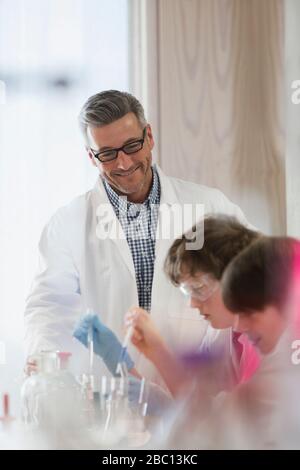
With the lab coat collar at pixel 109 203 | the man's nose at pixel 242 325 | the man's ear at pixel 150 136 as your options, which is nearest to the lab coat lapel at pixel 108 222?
the lab coat collar at pixel 109 203

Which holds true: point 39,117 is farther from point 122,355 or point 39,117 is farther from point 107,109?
point 122,355

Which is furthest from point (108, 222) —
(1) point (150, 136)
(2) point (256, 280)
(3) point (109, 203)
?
(2) point (256, 280)

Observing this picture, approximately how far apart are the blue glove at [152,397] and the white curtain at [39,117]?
22 centimetres

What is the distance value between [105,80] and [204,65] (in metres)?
0.16

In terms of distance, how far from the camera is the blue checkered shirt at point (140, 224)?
3.75 feet

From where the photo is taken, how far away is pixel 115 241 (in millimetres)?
1160

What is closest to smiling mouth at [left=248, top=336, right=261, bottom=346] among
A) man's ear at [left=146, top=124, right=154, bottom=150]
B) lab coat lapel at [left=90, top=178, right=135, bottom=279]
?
lab coat lapel at [left=90, top=178, right=135, bottom=279]

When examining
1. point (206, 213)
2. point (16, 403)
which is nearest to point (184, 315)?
point (206, 213)

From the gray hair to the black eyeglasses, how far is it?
0.03 meters

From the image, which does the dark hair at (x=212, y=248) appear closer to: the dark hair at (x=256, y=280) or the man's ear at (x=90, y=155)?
the dark hair at (x=256, y=280)

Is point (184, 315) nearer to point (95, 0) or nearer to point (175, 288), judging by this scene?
point (175, 288)

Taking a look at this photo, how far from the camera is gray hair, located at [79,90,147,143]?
115cm

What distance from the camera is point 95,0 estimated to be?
1191 millimetres
